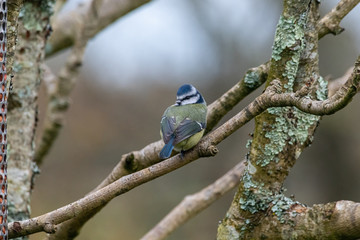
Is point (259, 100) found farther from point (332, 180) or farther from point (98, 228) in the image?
point (332, 180)

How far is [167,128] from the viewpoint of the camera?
2867mm

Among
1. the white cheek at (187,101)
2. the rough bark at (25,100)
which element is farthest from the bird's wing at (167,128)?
the rough bark at (25,100)

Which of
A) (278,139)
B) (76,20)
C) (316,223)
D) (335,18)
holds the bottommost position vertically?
(316,223)

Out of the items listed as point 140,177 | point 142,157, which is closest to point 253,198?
point 140,177

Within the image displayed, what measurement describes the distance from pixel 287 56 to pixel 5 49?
1.14m

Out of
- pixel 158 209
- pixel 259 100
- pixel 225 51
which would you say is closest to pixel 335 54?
pixel 225 51

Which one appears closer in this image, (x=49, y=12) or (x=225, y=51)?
(x=49, y=12)

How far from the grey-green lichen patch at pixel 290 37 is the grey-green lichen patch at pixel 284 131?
0.79 ft

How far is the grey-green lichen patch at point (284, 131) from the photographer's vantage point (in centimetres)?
236

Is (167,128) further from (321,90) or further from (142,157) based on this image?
(321,90)

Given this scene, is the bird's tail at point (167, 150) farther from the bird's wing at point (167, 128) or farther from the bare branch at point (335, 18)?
the bare branch at point (335, 18)

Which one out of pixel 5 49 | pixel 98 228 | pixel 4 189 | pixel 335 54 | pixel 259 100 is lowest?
pixel 4 189

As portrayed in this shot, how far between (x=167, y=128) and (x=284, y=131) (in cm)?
71

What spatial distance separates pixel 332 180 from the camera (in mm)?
8562
